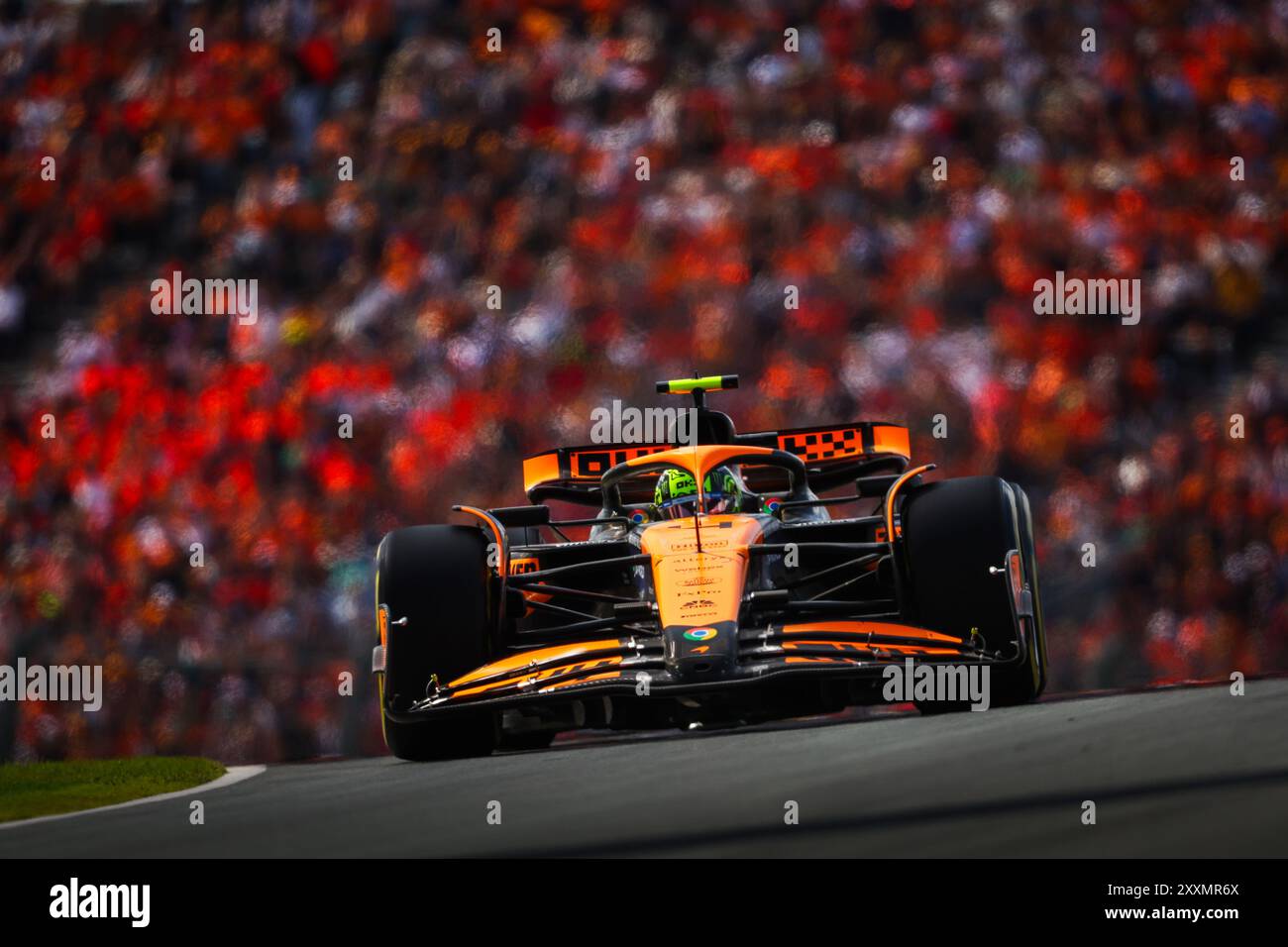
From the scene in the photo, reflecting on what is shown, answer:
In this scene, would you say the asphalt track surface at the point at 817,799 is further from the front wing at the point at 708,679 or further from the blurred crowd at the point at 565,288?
the blurred crowd at the point at 565,288

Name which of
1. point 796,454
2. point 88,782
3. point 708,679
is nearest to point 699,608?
point 708,679

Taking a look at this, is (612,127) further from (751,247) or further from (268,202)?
(268,202)

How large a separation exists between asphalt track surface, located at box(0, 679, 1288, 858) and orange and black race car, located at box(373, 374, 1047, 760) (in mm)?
239

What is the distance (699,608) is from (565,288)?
758 centimetres

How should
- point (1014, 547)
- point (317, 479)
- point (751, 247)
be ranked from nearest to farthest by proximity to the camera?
point (1014, 547) < point (317, 479) < point (751, 247)

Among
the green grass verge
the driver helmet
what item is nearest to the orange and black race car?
the driver helmet

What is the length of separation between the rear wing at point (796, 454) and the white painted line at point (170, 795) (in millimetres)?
1877

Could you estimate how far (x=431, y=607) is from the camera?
6.75m

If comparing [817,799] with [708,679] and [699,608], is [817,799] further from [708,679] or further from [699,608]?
[699,608]

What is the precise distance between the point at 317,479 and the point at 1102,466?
17.6 feet

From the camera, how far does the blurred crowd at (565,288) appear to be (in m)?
12.0
